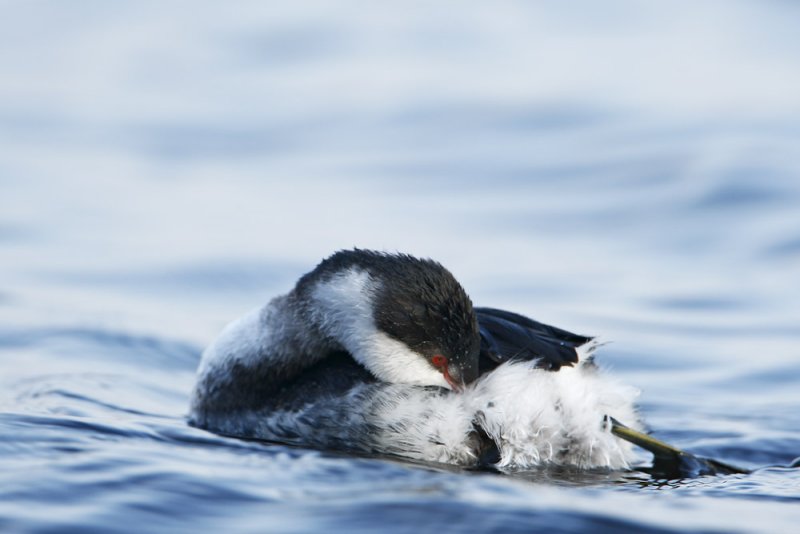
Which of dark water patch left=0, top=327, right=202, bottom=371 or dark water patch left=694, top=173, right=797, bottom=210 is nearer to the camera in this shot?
dark water patch left=0, top=327, right=202, bottom=371

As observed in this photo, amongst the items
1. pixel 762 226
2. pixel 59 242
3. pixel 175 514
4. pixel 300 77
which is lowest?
pixel 175 514

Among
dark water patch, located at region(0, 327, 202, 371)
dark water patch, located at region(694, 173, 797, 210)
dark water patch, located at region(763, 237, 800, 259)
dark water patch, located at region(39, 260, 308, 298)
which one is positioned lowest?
dark water patch, located at region(0, 327, 202, 371)

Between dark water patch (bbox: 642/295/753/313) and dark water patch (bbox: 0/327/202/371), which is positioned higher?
dark water patch (bbox: 642/295/753/313)

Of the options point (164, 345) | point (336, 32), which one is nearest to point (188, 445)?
point (164, 345)

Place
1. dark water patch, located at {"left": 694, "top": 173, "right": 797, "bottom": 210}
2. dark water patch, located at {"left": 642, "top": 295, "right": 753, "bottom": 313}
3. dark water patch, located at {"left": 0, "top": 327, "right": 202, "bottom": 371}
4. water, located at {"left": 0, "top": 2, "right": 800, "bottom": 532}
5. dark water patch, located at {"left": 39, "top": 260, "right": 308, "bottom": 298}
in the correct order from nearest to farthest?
water, located at {"left": 0, "top": 2, "right": 800, "bottom": 532}
dark water patch, located at {"left": 0, "top": 327, "right": 202, "bottom": 371}
dark water patch, located at {"left": 642, "top": 295, "right": 753, "bottom": 313}
dark water patch, located at {"left": 39, "top": 260, "right": 308, "bottom": 298}
dark water patch, located at {"left": 694, "top": 173, "right": 797, "bottom": 210}

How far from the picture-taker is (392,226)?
33.3 ft

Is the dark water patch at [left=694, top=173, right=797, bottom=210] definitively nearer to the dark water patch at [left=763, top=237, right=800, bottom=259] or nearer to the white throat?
the dark water patch at [left=763, top=237, right=800, bottom=259]

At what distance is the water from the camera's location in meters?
4.96

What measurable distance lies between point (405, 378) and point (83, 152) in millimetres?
6561

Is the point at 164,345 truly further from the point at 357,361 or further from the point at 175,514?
the point at 175,514

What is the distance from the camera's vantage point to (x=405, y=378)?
5688mm

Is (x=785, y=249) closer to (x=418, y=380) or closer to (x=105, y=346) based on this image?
(x=105, y=346)

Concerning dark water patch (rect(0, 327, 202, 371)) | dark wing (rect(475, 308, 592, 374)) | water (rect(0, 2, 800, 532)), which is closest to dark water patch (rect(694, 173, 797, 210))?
water (rect(0, 2, 800, 532))

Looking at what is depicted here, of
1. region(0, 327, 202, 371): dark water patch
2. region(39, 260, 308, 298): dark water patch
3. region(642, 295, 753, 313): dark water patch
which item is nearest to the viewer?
region(0, 327, 202, 371): dark water patch
